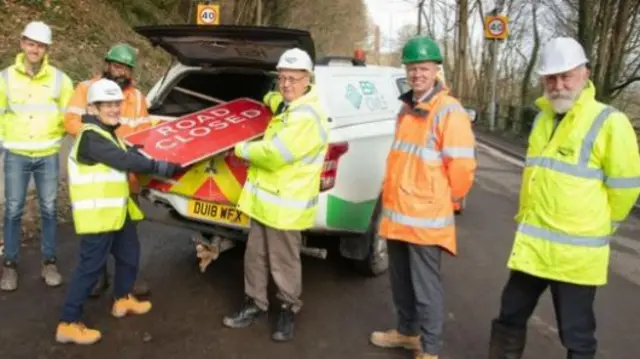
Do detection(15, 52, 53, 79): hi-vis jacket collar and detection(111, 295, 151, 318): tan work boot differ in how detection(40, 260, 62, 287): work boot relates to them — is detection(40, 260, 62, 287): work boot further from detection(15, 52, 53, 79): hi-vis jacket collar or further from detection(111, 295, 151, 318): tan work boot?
detection(15, 52, 53, 79): hi-vis jacket collar

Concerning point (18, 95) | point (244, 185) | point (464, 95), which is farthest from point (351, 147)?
point (464, 95)

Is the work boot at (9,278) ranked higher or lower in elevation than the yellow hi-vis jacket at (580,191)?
lower

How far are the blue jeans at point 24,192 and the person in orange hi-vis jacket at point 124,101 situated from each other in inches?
17.0

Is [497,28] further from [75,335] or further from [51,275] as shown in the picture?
[75,335]

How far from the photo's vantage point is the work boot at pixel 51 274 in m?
5.23

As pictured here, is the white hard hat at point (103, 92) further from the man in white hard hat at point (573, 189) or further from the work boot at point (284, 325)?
the man in white hard hat at point (573, 189)

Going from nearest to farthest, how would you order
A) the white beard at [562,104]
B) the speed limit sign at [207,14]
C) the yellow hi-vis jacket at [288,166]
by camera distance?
the white beard at [562,104] < the yellow hi-vis jacket at [288,166] < the speed limit sign at [207,14]

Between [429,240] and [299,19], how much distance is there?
1390 inches

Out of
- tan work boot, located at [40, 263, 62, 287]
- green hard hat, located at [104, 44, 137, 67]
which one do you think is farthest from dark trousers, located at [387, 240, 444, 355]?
tan work boot, located at [40, 263, 62, 287]

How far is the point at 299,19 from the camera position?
124ft

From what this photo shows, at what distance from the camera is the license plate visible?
457 cm

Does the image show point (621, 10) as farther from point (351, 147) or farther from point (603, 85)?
point (351, 147)

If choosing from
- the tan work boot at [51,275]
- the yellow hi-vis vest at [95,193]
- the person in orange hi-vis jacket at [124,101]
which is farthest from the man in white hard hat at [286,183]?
the tan work boot at [51,275]

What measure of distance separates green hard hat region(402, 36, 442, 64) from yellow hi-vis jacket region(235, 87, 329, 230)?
0.75 meters
